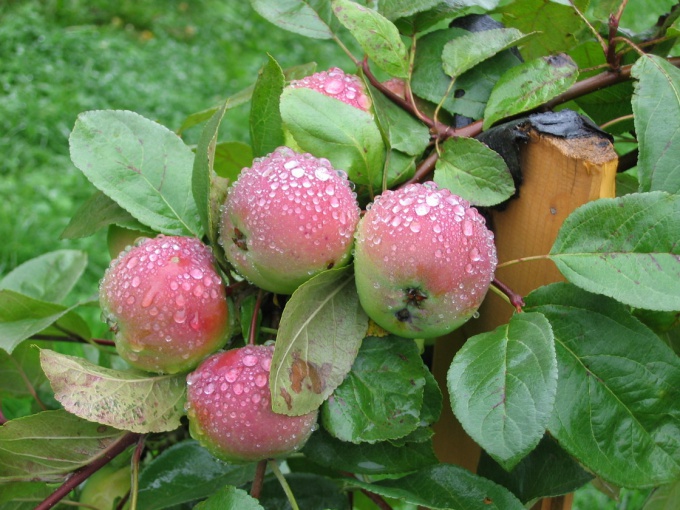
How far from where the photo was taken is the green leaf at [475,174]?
0.65 m

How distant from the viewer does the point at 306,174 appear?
1.96 ft

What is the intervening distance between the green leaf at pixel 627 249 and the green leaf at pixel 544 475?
180 mm

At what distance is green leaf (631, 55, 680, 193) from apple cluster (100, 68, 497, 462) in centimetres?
15

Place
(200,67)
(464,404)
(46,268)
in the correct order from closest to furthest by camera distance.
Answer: (464,404)
(46,268)
(200,67)

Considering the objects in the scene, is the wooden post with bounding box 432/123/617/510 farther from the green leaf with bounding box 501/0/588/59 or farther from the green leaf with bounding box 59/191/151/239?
the green leaf with bounding box 59/191/151/239

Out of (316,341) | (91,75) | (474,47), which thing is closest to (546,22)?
(474,47)

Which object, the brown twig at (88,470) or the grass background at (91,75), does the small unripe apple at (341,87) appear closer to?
the brown twig at (88,470)

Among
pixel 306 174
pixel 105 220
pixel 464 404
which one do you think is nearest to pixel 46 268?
pixel 105 220

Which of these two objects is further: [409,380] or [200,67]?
[200,67]

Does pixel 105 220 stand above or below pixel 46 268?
above

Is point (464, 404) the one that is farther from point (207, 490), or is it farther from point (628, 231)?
point (207, 490)

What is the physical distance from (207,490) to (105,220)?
0.28m

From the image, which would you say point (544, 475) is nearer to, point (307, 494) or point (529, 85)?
point (307, 494)

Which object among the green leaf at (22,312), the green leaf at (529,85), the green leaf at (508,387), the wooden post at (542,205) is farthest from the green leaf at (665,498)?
the green leaf at (22,312)
